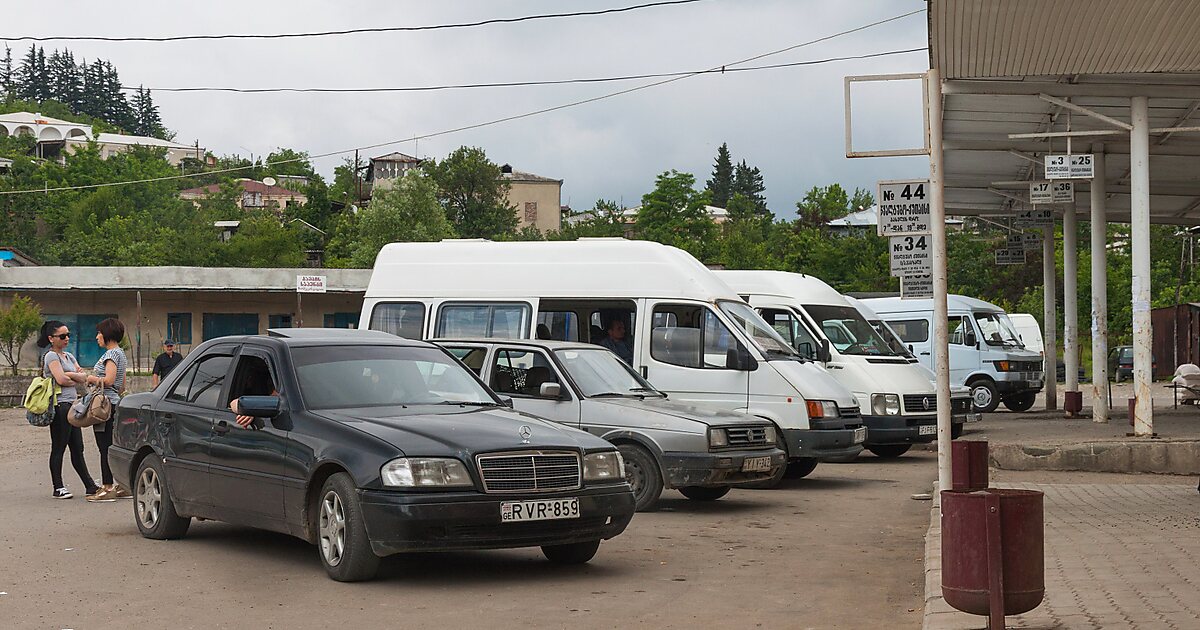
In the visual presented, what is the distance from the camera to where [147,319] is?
5922 cm

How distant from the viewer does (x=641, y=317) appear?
15508mm

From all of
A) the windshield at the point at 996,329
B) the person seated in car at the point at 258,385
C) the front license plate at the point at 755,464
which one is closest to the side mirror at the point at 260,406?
the person seated in car at the point at 258,385

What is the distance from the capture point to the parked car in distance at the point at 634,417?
1232 centimetres

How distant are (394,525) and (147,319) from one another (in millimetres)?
54310

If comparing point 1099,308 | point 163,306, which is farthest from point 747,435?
point 163,306

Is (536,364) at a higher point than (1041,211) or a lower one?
lower

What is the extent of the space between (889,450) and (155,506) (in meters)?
12.3

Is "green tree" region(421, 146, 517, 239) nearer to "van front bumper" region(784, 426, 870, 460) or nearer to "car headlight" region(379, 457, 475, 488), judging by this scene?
"van front bumper" region(784, 426, 870, 460)

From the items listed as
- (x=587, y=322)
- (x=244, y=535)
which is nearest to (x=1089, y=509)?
(x=587, y=322)

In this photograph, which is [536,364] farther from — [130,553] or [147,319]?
[147,319]

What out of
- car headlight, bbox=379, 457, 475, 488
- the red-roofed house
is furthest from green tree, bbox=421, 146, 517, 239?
car headlight, bbox=379, 457, 475, 488

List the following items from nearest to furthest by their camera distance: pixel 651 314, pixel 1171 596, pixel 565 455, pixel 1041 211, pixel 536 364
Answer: pixel 1171 596
pixel 565 455
pixel 536 364
pixel 651 314
pixel 1041 211

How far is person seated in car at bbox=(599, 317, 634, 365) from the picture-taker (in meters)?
15.7

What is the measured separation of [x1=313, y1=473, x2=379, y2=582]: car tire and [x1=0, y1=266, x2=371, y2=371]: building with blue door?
158 feet
